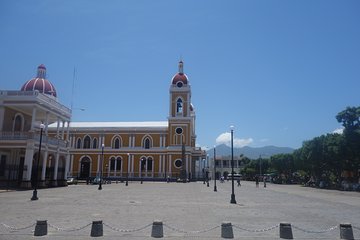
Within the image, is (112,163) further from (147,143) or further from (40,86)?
(40,86)

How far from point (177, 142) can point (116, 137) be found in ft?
46.4

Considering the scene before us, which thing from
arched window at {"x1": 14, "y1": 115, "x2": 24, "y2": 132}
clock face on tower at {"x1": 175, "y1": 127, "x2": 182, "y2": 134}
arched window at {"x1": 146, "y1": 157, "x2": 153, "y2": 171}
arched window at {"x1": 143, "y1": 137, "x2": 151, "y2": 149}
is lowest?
arched window at {"x1": 146, "y1": 157, "x2": 153, "y2": 171}

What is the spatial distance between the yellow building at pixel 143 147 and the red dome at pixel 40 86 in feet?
66.2

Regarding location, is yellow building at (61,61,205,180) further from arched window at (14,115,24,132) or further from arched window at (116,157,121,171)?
arched window at (14,115,24,132)

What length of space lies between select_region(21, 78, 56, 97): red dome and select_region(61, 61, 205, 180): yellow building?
20.2 meters

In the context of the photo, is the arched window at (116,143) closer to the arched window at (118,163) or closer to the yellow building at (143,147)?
the yellow building at (143,147)

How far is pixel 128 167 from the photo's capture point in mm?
72875

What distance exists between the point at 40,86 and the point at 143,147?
2673cm

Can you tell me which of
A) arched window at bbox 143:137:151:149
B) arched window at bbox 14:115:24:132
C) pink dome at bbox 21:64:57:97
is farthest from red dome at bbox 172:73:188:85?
arched window at bbox 14:115:24:132

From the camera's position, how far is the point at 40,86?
183 ft

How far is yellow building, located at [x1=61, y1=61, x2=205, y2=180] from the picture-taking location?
7188cm

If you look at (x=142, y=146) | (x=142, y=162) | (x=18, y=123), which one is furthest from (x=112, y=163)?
(x=18, y=123)

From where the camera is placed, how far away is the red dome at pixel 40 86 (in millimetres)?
55603

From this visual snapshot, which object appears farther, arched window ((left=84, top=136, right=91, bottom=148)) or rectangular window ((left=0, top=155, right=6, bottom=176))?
arched window ((left=84, top=136, right=91, bottom=148))
